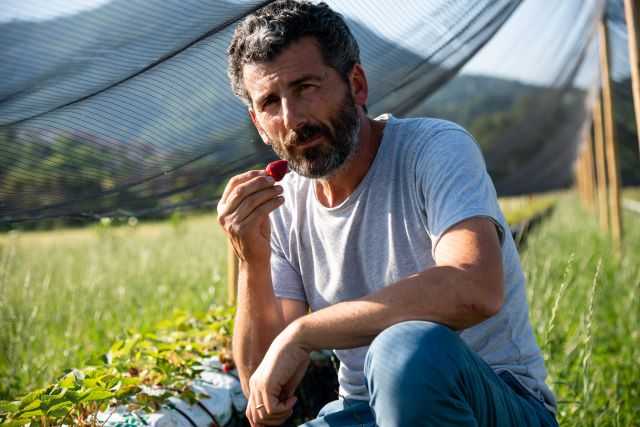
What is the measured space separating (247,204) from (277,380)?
1.48 feet

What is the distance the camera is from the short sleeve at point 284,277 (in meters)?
2.11

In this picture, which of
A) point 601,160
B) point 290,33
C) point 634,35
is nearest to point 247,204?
point 290,33

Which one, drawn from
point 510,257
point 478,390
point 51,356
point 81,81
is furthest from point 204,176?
point 478,390

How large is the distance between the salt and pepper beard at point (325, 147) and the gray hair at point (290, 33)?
0.14 m

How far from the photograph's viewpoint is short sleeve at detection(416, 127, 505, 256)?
159 cm

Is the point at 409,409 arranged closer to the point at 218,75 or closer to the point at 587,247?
the point at 218,75

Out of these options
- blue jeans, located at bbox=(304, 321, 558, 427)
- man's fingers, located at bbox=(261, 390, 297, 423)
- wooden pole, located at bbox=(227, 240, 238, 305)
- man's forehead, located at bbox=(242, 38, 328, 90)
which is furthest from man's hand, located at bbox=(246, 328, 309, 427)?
wooden pole, located at bbox=(227, 240, 238, 305)

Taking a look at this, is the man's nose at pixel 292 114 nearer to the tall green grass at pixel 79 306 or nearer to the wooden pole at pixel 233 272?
the tall green grass at pixel 79 306

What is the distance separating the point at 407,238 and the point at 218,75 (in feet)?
3.01

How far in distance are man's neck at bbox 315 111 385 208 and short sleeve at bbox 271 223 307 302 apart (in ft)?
0.75

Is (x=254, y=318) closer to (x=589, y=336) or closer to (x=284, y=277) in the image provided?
(x=284, y=277)

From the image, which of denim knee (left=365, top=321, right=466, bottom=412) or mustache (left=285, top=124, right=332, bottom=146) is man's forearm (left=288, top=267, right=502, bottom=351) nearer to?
denim knee (left=365, top=321, right=466, bottom=412)

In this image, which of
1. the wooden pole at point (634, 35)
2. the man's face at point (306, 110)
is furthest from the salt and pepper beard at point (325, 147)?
the wooden pole at point (634, 35)

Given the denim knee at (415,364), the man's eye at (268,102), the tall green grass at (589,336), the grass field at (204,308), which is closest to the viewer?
the denim knee at (415,364)
